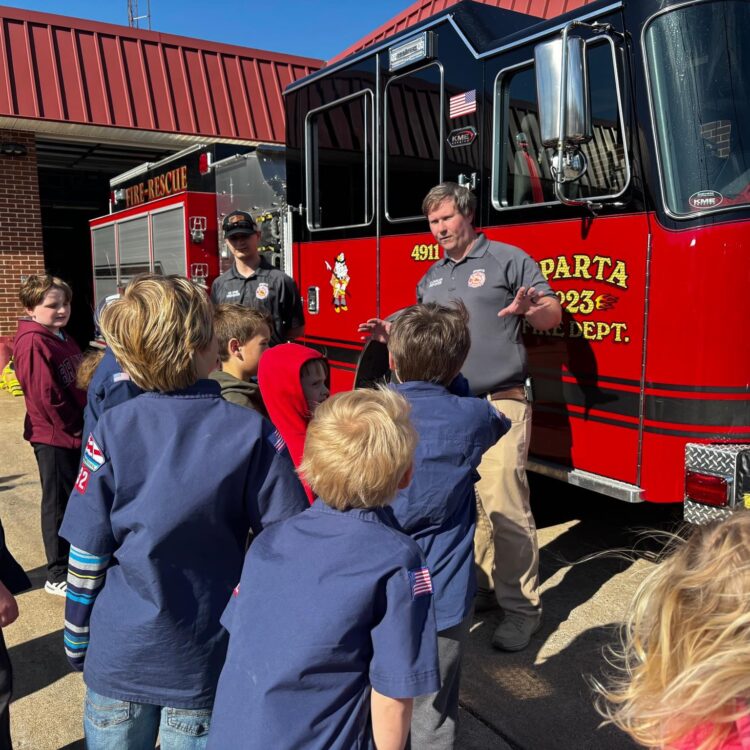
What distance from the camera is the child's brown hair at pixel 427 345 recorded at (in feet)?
7.62

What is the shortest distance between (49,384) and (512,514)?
7.46 ft

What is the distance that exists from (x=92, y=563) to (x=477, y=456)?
3.63 ft

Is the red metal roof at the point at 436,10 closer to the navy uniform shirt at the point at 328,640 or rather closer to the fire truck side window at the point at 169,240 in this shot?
the fire truck side window at the point at 169,240

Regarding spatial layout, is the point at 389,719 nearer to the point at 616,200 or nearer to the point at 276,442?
the point at 276,442

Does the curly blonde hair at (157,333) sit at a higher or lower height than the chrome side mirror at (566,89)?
lower

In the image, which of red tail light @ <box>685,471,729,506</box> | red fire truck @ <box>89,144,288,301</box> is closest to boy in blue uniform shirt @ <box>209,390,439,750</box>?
red tail light @ <box>685,471,729,506</box>

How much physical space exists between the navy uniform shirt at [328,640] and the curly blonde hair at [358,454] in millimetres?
58

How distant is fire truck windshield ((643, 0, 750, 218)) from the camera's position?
10.0 ft

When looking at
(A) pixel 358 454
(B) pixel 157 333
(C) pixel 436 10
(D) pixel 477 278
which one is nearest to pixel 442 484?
(A) pixel 358 454

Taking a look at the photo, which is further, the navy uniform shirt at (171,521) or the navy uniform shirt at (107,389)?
the navy uniform shirt at (107,389)

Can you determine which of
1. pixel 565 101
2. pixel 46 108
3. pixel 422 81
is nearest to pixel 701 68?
pixel 565 101

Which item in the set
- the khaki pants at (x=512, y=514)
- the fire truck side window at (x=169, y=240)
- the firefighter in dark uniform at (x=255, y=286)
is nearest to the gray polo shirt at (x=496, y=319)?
the khaki pants at (x=512, y=514)

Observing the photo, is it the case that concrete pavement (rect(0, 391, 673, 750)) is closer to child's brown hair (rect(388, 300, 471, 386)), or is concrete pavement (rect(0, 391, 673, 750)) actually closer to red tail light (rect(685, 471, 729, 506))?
red tail light (rect(685, 471, 729, 506))

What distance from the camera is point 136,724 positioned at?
1.79 m
